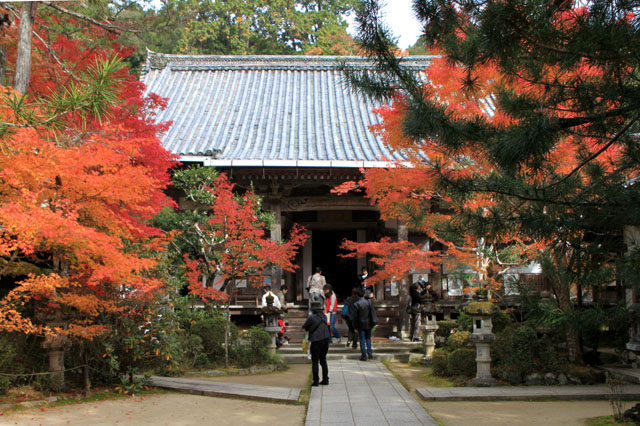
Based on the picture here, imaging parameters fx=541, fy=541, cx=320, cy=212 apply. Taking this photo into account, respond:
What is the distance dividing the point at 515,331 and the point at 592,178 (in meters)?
3.72

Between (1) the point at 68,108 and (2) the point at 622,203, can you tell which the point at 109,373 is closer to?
(1) the point at 68,108

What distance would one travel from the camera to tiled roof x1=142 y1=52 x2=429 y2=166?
47.4 ft

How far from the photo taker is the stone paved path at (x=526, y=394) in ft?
24.1

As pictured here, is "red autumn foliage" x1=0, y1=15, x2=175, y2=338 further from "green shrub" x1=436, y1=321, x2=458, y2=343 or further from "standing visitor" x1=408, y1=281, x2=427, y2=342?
"standing visitor" x1=408, y1=281, x2=427, y2=342

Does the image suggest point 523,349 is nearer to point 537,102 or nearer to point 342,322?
point 537,102

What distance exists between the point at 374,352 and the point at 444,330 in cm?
164

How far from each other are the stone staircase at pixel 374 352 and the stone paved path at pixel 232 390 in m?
3.28

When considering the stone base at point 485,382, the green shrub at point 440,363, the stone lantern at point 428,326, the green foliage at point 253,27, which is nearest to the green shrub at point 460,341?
Result: the green shrub at point 440,363

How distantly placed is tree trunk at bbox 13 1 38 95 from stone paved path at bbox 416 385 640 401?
7067 mm

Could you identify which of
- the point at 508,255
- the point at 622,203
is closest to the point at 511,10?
the point at 622,203

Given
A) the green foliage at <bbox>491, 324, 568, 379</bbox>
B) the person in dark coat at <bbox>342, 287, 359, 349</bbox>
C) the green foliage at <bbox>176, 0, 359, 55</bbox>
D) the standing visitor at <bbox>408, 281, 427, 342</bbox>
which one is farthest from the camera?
the green foliage at <bbox>176, 0, 359, 55</bbox>

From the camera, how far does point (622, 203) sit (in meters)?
4.86

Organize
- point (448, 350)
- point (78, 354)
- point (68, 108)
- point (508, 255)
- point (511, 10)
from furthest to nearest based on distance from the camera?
point (508, 255)
point (448, 350)
point (78, 354)
point (68, 108)
point (511, 10)

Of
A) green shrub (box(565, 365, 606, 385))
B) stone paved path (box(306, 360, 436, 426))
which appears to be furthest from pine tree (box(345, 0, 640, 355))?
green shrub (box(565, 365, 606, 385))
